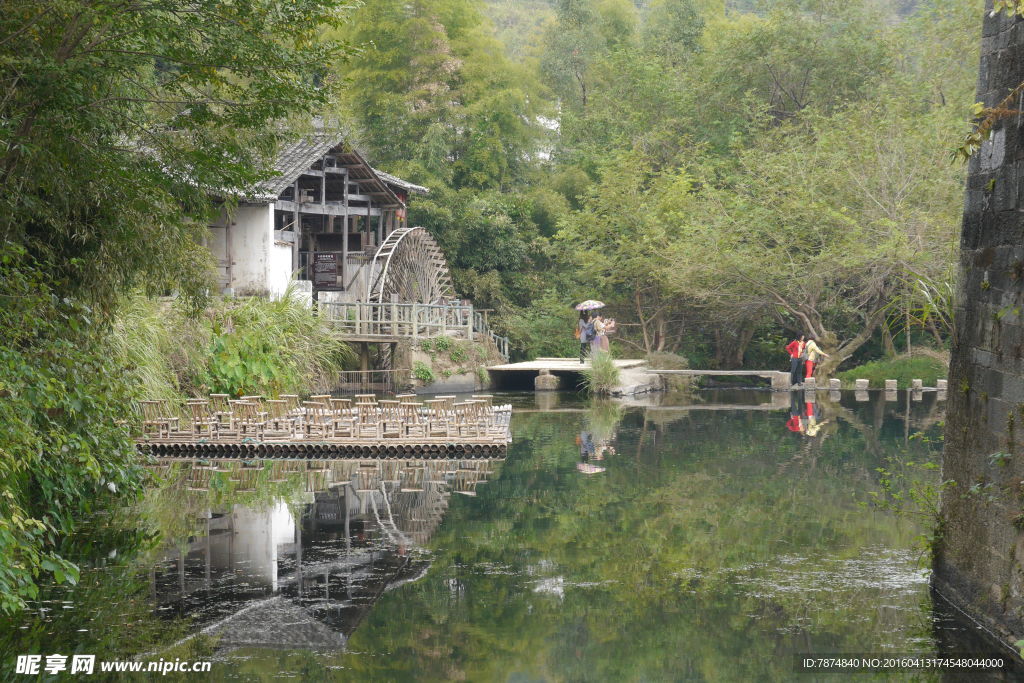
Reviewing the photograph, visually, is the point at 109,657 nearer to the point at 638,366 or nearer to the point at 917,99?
the point at 638,366

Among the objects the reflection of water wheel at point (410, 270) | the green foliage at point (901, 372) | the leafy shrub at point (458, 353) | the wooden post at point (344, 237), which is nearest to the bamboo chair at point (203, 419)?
the reflection of water wheel at point (410, 270)

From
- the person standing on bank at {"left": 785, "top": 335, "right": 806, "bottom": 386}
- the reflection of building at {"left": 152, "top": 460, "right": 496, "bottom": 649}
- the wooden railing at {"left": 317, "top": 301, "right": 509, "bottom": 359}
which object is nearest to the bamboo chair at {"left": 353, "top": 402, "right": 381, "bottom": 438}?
the reflection of building at {"left": 152, "top": 460, "right": 496, "bottom": 649}

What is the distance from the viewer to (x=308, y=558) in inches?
415

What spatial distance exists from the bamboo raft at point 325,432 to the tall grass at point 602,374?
37.7ft

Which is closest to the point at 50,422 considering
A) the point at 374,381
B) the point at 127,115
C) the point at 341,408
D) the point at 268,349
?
the point at 127,115

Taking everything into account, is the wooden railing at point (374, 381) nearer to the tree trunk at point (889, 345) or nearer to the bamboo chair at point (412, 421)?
the bamboo chair at point (412, 421)

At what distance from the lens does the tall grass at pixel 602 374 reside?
2980 cm

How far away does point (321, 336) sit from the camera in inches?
1030

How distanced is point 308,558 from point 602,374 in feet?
65.0

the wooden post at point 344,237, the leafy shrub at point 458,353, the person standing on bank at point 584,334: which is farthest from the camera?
the wooden post at point 344,237

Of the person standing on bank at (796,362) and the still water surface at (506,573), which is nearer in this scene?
the still water surface at (506,573)

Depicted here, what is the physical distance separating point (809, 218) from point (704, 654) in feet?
80.9

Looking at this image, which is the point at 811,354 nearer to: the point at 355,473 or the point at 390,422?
the point at 390,422

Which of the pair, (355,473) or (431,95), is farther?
(431,95)
